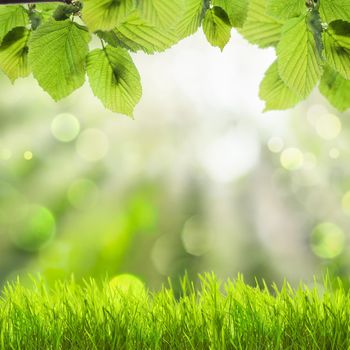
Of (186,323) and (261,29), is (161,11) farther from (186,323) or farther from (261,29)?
(186,323)

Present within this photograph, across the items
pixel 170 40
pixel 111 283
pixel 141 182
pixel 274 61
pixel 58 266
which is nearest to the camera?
pixel 170 40

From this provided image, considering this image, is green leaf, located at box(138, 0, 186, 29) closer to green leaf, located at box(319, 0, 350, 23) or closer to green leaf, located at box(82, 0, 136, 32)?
green leaf, located at box(82, 0, 136, 32)

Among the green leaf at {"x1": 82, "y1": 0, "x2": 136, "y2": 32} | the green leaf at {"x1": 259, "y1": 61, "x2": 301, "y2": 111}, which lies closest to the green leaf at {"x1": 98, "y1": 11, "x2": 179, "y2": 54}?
the green leaf at {"x1": 82, "y1": 0, "x2": 136, "y2": 32}

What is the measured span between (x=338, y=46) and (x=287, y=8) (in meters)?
0.08

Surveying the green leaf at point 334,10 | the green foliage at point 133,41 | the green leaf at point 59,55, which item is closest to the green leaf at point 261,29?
the green foliage at point 133,41

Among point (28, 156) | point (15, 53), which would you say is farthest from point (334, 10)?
point (28, 156)

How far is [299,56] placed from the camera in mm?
677

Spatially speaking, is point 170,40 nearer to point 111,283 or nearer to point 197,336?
point 197,336

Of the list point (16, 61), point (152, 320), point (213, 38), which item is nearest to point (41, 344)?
point (152, 320)

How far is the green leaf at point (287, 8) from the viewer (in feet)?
2.23

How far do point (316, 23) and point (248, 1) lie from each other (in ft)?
0.35

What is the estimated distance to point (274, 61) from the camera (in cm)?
85

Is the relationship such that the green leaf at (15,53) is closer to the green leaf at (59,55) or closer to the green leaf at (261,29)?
the green leaf at (59,55)

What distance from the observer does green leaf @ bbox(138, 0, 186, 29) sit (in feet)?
1.76
